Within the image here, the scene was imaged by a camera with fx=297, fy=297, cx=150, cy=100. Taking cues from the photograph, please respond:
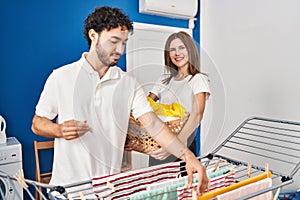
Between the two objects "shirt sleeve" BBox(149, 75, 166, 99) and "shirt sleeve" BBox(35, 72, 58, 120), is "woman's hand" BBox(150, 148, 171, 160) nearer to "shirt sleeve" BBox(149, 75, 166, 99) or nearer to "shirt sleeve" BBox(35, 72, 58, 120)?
"shirt sleeve" BBox(149, 75, 166, 99)

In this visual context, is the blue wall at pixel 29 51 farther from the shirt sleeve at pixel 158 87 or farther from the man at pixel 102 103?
the shirt sleeve at pixel 158 87

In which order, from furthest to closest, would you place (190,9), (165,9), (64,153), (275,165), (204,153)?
(190,9) → (165,9) → (275,165) → (204,153) → (64,153)

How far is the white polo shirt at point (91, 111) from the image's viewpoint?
865 millimetres

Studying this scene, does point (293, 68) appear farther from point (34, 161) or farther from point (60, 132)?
point (34, 161)

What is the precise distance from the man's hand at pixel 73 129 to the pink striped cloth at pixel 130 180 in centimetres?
15

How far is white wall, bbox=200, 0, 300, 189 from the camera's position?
87.0 inches

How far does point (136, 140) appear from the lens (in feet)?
2.95

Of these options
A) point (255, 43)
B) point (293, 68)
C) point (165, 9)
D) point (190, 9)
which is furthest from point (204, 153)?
point (190, 9)

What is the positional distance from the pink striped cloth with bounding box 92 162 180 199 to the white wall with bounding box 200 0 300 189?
1.03 m

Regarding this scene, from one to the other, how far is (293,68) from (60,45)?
5.66 ft

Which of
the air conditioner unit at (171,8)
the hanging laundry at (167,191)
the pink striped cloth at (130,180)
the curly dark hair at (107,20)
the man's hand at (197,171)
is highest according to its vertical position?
the air conditioner unit at (171,8)

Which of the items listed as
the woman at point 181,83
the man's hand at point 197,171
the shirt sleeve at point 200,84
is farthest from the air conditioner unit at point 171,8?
the man's hand at point 197,171

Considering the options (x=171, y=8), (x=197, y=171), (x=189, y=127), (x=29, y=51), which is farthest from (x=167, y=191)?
(x=171, y=8)

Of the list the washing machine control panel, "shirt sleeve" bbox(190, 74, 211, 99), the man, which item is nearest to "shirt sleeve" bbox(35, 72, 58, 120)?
the man
